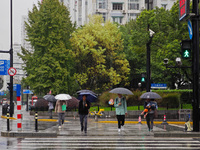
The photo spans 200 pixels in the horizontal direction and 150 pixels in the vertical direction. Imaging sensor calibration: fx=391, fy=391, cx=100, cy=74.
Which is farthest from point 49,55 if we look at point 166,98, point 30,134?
point 30,134

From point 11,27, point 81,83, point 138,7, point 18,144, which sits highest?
point 138,7

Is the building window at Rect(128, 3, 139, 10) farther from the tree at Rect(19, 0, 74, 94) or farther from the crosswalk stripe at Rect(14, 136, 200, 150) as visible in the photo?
the crosswalk stripe at Rect(14, 136, 200, 150)

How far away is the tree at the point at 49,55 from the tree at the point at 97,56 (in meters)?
2.81

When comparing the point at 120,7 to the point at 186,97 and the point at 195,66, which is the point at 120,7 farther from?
the point at 195,66

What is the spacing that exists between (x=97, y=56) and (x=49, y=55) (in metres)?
7.73

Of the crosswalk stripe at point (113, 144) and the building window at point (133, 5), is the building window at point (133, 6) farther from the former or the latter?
the crosswalk stripe at point (113, 144)

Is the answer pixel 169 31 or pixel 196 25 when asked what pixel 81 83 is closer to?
pixel 169 31

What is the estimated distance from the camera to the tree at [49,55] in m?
45.5

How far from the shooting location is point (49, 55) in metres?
45.7

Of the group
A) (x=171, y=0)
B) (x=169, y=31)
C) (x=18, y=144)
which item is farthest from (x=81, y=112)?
(x=171, y=0)

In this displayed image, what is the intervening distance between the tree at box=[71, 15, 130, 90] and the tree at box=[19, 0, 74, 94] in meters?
2.81

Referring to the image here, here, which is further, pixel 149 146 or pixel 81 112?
pixel 81 112

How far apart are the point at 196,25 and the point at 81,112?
715cm

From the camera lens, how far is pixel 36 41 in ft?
153
